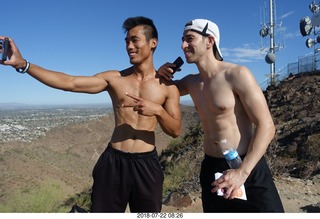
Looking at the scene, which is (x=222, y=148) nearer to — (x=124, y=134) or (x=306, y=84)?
(x=124, y=134)

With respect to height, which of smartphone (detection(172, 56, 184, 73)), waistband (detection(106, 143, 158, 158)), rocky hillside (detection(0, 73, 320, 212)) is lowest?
rocky hillside (detection(0, 73, 320, 212))

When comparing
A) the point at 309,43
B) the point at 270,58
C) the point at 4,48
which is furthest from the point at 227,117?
the point at 270,58

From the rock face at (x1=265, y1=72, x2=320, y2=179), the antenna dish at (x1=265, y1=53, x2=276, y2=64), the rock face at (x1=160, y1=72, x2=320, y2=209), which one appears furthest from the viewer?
the antenna dish at (x1=265, y1=53, x2=276, y2=64)

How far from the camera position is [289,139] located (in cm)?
1409

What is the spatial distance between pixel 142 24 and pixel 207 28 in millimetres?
787

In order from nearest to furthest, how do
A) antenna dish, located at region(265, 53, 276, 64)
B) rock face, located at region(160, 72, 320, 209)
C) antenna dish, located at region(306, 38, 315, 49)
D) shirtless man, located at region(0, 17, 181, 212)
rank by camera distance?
shirtless man, located at region(0, 17, 181, 212), rock face, located at region(160, 72, 320, 209), antenna dish, located at region(306, 38, 315, 49), antenna dish, located at region(265, 53, 276, 64)

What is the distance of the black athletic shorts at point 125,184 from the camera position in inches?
125

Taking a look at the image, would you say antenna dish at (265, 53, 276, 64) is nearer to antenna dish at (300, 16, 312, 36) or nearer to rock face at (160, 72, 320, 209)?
rock face at (160, 72, 320, 209)

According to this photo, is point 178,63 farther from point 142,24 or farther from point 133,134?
point 133,134

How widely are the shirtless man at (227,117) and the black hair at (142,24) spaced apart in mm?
591

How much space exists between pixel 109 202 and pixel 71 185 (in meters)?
29.6

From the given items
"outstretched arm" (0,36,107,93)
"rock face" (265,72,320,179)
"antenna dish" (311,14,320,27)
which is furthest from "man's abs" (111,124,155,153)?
"antenna dish" (311,14,320,27)

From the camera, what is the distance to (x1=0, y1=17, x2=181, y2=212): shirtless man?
125 inches

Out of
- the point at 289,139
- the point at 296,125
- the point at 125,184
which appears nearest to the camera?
the point at 125,184
